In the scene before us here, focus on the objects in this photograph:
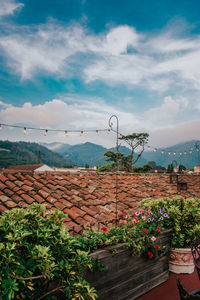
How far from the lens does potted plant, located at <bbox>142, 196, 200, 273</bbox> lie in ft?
11.3

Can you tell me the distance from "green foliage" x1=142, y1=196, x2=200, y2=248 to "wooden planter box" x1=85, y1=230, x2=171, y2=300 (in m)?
0.36

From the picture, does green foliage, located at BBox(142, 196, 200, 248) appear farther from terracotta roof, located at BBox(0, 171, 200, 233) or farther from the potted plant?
terracotta roof, located at BBox(0, 171, 200, 233)

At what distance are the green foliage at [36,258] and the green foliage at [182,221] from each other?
6.89 ft

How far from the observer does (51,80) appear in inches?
657

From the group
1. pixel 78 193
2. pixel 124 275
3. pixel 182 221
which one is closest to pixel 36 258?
pixel 124 275

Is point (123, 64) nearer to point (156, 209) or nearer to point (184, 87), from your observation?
point (184, 87)

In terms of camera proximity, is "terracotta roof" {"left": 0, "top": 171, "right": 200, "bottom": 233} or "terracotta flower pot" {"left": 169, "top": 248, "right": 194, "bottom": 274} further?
"terracotta roof" {"left": 0, "top": 171, "right": 200, "bottom": 233}

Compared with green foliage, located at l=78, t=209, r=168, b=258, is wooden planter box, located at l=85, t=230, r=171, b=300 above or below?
below

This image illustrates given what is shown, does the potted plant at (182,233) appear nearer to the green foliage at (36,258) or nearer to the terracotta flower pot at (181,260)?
the terracotta flower pot at (181,260)

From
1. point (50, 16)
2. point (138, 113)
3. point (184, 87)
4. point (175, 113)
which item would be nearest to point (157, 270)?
point (138, 113)

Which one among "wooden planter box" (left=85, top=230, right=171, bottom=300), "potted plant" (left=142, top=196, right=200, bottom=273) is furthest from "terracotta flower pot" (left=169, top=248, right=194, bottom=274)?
"wooden planter box" (left=85, top=230, right=171, bottom=300)

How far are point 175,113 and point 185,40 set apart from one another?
28.6 feet

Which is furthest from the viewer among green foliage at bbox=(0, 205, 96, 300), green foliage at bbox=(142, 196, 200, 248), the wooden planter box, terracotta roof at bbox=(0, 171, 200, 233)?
terracotta roof at bbox=(0, 171, 200, 233)

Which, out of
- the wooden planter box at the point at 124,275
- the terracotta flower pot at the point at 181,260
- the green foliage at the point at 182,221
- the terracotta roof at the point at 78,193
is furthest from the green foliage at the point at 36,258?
the terracotta flower pot at the point at 181,260
